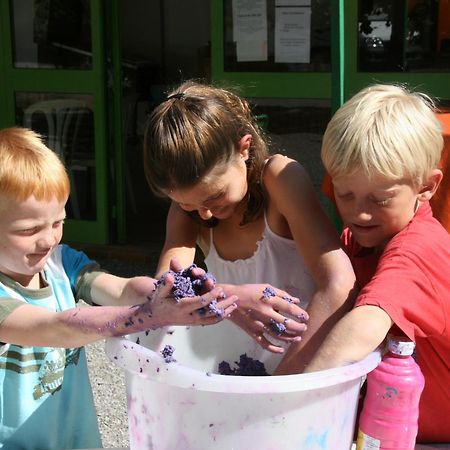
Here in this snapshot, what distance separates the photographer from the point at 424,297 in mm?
1251

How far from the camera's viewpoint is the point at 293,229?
1.56 m

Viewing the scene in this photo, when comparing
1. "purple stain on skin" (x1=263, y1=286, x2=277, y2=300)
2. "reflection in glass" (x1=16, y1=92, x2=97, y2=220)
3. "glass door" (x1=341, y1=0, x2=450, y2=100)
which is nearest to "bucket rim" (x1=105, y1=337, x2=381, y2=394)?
"purple stain on skin" (x1=263, y1=286, x2=277, y2=300)

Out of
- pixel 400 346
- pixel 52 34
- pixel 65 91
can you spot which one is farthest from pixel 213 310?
pixel 52 34

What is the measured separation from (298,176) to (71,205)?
12.2 feet

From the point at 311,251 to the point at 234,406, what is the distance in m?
0.52

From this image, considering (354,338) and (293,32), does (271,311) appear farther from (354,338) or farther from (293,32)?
(293,32)

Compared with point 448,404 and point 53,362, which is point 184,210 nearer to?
point 53,362

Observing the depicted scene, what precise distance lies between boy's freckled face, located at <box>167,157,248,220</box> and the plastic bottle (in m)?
0.57

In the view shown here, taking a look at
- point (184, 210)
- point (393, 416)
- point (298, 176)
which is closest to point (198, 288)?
point (393, 416)

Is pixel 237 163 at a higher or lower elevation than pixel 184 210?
higher

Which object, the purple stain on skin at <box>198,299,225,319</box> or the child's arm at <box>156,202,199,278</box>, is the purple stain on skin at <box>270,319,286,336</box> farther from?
the child's arm at <box>156,202,199,278</box>

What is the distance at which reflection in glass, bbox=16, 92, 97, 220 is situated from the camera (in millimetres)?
4934

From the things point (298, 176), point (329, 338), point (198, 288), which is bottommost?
point (329, 338)

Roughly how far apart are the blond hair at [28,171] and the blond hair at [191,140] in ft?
0.69
